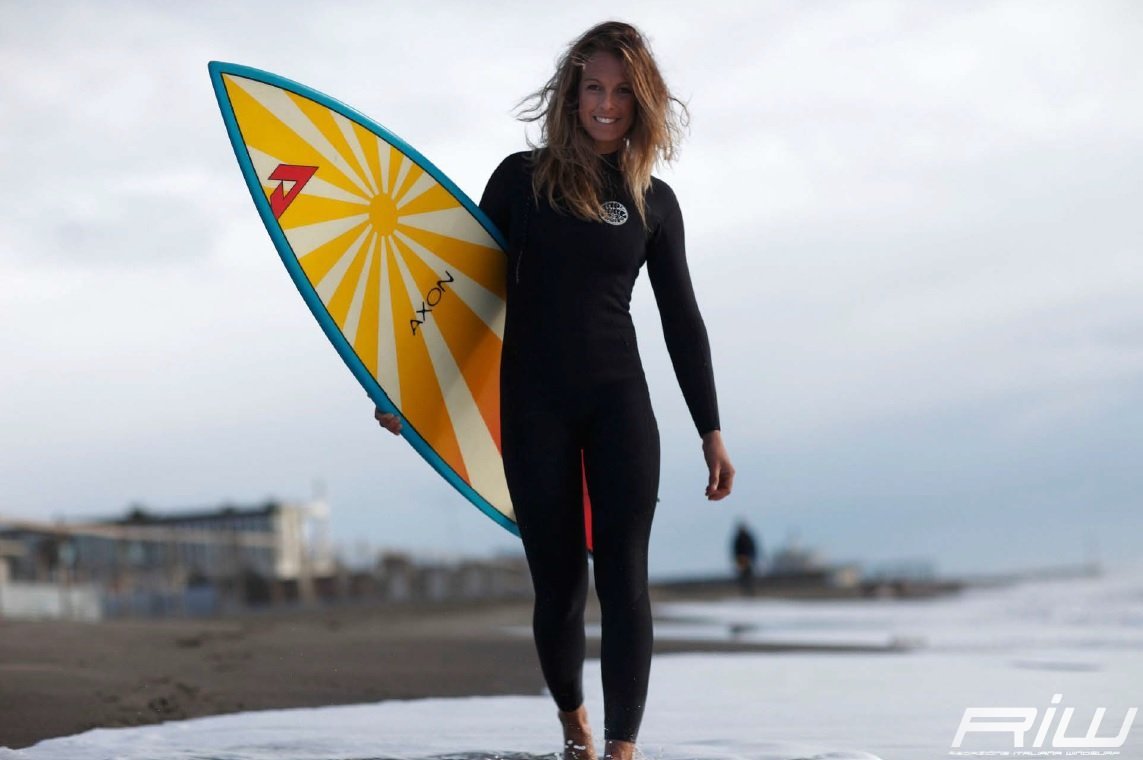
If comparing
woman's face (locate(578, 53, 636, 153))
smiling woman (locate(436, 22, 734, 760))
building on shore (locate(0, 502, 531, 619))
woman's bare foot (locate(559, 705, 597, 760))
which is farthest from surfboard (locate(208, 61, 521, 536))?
building on shore (locate(0, 502, 531, 619))

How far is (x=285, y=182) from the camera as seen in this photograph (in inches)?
126

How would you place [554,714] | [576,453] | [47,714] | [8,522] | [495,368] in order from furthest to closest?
[8,522]
[554,714]
[47,714]
[495,368]
[576,453]

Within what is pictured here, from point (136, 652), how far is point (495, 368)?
8.71 feet

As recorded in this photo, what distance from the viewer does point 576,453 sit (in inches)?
107

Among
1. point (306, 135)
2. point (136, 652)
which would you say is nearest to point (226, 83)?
point (306, 135)

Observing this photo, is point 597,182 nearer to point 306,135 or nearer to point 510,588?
point 306,135

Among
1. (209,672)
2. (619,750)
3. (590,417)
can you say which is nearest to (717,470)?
(590,417)

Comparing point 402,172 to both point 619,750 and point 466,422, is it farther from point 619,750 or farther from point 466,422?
point 619,750

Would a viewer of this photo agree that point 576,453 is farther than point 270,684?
No

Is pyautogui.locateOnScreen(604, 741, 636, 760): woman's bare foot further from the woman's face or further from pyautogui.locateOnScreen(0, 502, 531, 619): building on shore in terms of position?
pyautogui.locateOnScreen(0, 502, 531, 619): building on shore

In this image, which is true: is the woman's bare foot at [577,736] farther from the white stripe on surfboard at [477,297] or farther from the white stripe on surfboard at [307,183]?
the white stripe on surfboard at [307,183]

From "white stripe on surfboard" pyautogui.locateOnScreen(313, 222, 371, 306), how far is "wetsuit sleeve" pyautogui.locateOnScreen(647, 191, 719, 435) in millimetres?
754

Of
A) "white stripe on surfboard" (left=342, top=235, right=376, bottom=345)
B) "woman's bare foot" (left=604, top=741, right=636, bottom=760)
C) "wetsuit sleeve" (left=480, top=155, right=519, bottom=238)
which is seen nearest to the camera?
"woman's bare foot" (left=604, top=741, right=636, bottom=760)

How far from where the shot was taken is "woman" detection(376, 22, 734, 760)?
2.66m
